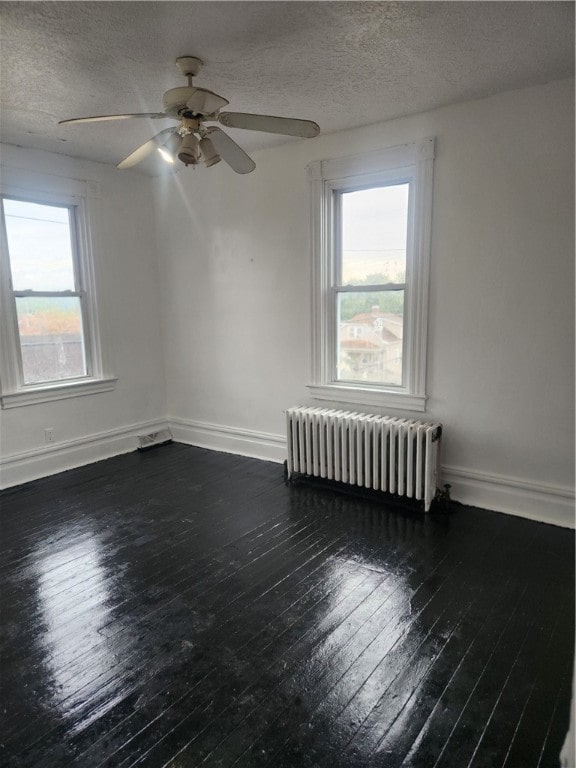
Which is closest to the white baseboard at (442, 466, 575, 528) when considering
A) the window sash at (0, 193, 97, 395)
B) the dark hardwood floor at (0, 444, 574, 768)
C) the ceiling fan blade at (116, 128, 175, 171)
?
the dark hardwood floor at (0, 444, 574, 768)

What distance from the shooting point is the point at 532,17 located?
2.11 m

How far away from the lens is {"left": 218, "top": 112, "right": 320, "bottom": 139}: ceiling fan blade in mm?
2195

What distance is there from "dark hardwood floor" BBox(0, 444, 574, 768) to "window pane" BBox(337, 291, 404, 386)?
3.53 ft

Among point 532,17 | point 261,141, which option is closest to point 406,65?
point 532,17

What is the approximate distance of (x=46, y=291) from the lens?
13.4 feet

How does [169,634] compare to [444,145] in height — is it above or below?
below

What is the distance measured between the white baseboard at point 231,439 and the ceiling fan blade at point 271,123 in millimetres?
2673

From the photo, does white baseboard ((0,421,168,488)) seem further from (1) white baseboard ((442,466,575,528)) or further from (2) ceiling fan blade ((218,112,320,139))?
(2) ceiling fan blade ((218,112,320,139))

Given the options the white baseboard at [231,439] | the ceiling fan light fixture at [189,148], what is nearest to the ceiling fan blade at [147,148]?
the ceiling fan light fixture at [189,148]

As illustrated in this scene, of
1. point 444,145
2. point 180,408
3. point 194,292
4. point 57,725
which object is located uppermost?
point 444,145

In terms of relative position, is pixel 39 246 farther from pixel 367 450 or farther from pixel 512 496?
pixel 512 496

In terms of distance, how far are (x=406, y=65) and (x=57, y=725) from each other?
11.3 feet

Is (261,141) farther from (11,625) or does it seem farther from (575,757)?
(575,757)

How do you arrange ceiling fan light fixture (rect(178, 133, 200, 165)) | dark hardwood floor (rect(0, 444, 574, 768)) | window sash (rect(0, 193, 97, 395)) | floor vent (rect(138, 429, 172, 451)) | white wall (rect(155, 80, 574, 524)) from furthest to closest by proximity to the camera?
1. floor vent (rect(138, 429, 172, 451))
2. window sash (rect(0, 193, 97, 395))
3. white wall (rect(155, 80, 574, 524))
4. ceiling fan light fixture (rect(178, 133, 200, 165))
5. dark hardwood floor (rect(0, 444, 574, 768))
